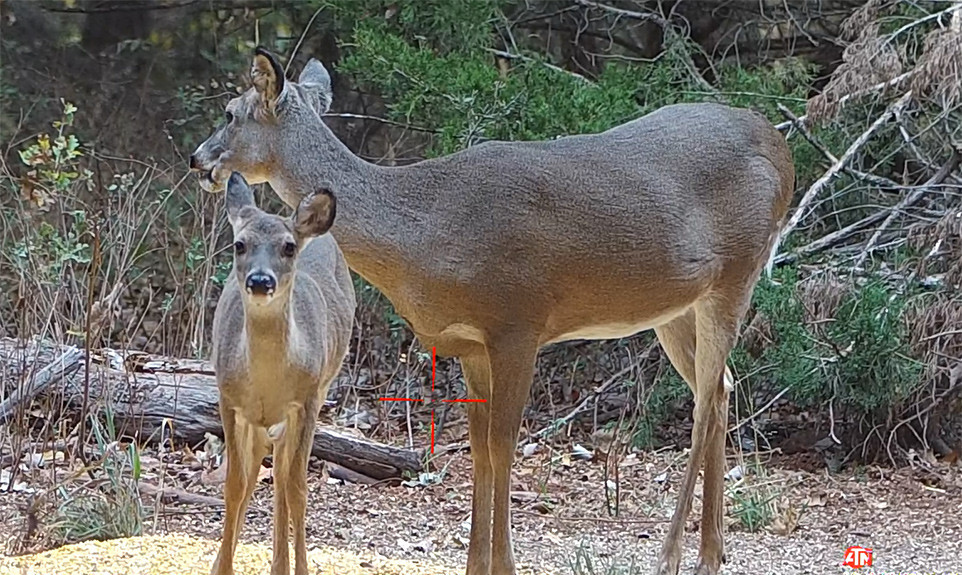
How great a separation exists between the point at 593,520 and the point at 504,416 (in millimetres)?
2620

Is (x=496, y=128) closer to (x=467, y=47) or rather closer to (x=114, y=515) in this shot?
(x=467, y=47)

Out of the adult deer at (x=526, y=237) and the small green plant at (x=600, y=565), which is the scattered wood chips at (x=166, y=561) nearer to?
the small green plant at (x=600, y=565)

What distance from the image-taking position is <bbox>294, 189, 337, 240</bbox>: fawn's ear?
5.08m

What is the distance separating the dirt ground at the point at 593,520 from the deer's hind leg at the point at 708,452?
0.26 m

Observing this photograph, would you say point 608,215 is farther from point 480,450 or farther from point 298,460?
point 298,460

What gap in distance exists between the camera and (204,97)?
455 inches

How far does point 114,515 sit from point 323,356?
182 cm

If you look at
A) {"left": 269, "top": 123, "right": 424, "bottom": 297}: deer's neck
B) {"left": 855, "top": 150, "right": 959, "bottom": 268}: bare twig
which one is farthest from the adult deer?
{"left": 855, "top": 150, "right": 959, "bottom": 268}: bare twig

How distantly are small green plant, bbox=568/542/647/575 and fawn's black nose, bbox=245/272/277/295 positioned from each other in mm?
1870

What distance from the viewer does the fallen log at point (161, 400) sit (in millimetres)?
8312

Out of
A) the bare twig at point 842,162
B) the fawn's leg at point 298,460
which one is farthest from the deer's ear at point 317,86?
the bare twig at point 842,162

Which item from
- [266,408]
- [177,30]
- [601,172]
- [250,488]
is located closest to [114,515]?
[250,488]

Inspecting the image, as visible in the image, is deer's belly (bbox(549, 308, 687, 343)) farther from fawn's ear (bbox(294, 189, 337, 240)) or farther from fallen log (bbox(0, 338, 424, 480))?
fallen log (bbox(0, 338, 424, 480))

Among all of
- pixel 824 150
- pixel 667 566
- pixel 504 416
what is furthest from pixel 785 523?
pixel 504 416
